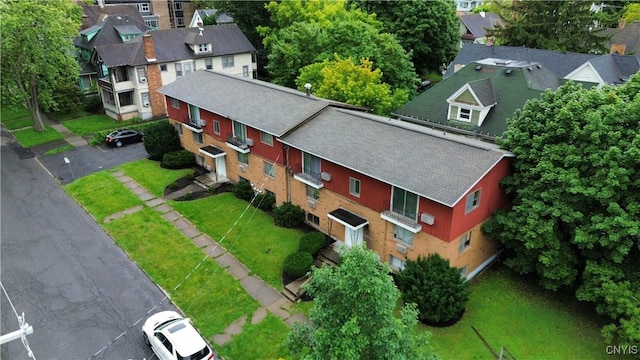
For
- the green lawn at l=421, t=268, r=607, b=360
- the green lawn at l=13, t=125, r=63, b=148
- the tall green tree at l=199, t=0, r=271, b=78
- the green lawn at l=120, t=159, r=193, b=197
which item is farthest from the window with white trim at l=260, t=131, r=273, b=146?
the tall green tree at l=199, t=0, r=271, b=78

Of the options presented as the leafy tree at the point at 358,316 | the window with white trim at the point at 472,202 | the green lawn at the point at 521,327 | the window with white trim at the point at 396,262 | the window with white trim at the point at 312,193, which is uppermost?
the leafy tree at the point at 358,316

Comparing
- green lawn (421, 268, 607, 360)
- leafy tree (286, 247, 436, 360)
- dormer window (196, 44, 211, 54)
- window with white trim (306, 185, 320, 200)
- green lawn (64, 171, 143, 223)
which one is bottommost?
green lawn (421, 268, 607, 360)

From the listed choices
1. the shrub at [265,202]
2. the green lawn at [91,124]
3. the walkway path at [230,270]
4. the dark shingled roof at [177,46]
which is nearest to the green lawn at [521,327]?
the walkway path at [230,270]

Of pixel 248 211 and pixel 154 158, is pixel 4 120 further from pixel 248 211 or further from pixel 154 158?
pixel 248 211

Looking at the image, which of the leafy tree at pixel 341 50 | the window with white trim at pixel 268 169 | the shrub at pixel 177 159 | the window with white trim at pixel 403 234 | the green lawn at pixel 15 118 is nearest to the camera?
the window with white trim at pixel 403 234

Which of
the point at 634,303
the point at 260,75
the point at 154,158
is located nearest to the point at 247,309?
the point at 634,303

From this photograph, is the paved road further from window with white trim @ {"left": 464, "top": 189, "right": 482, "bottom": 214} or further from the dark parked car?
window with white trim @ {"left": 464, "top": 189, "right": 482, "bottom": 214}

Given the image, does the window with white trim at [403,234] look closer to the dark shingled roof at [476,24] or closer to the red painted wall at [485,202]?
the red painted wall at [485,202]

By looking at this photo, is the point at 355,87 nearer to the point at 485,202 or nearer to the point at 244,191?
the point at 244,191
